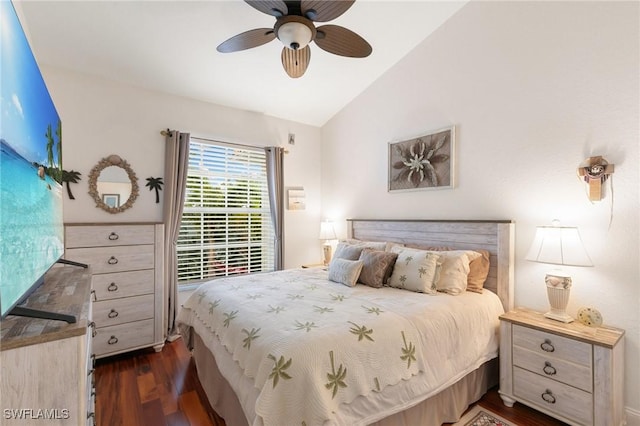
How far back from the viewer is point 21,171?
1.00 m

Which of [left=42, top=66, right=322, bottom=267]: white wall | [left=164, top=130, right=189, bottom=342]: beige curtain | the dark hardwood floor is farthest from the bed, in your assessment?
[left=42, top=66, right=322, bottom=267]: white wall

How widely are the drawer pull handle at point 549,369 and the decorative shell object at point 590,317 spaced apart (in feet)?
1.20

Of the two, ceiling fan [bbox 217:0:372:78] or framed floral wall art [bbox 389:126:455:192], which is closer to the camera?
ceiling fan [bbox 217:0:372:78]

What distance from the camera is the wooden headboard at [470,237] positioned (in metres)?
2.35

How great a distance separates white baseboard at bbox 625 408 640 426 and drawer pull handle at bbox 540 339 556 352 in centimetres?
62

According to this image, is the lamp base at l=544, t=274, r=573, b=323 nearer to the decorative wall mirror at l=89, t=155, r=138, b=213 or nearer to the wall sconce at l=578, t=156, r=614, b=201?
the wall sconce at l=578, t=156, r=614, b=201

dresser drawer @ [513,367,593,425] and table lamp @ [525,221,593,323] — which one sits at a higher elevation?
table lamp @ [525,221,593,323]

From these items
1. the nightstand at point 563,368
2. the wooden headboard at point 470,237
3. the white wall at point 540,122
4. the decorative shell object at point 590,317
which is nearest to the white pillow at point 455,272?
the wooden headboard at point 470,237

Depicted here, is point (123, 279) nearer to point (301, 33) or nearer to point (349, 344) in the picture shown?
point (349, 344)

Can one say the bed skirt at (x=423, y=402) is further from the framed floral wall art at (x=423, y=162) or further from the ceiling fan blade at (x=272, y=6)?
the ceiling fan blade at (x=272, y=6)

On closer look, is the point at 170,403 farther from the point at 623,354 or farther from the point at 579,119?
the point at 579,119

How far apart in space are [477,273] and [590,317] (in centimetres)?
71

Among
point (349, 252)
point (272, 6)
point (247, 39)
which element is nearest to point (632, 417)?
point (349, 252)

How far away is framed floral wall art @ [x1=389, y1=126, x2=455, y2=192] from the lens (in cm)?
282
